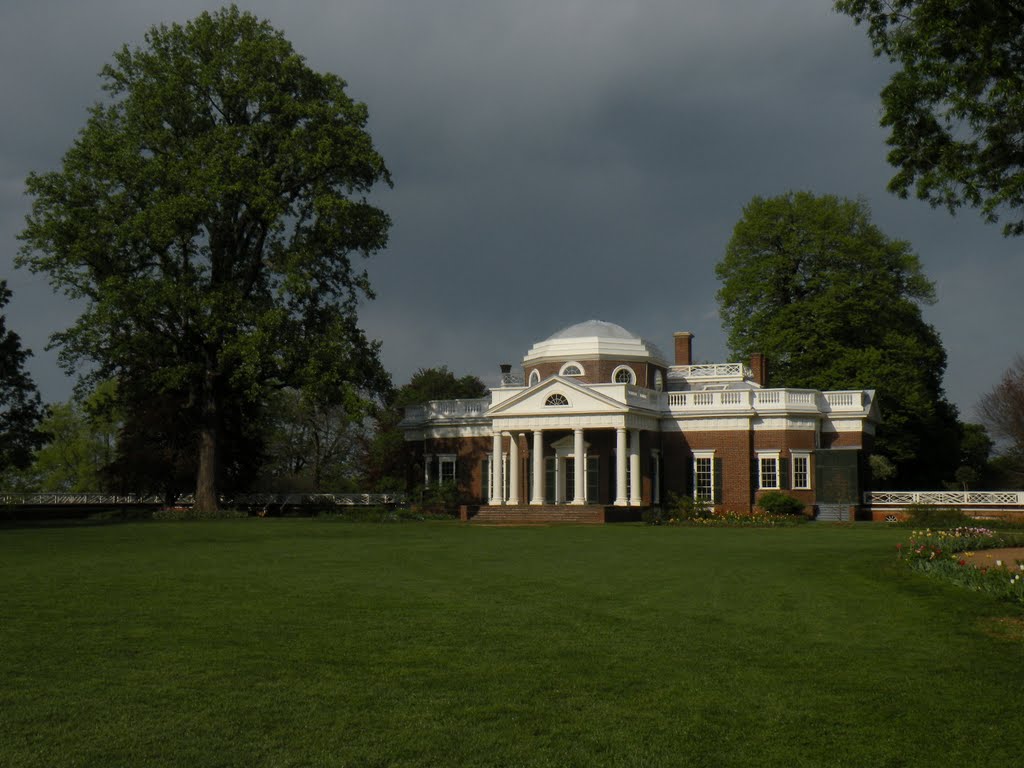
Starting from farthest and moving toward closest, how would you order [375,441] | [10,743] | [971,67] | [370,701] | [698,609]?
1. [375,441]
2. [971,67]
3. [698,609]
4. [370,701]
5. [10,743]

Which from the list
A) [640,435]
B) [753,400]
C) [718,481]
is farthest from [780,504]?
[640,435]

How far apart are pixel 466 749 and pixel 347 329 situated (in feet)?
119

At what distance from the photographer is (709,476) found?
4728 centimetres

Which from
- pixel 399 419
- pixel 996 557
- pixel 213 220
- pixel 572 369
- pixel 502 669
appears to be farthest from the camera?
pixel 399 419

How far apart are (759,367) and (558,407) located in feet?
34.6

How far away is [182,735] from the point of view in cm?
659

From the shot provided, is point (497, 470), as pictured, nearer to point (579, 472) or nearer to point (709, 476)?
point (579, 472)

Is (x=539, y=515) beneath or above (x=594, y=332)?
beneath

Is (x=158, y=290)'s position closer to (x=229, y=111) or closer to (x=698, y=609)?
(x=229, y=111)

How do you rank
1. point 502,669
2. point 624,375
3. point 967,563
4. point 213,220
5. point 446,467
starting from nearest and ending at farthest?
point 502,669, point 967,563, point 213,220, point 624,375, point 446,467

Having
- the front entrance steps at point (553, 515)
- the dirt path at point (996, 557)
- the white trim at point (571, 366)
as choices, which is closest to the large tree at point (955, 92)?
the dirt path at point (996, 557)

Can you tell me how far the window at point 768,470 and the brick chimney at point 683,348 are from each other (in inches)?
373

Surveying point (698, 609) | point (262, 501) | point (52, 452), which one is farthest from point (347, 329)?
point (52, 452)

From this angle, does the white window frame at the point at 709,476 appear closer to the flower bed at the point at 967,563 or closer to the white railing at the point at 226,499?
the white railing at the point at 226,499
